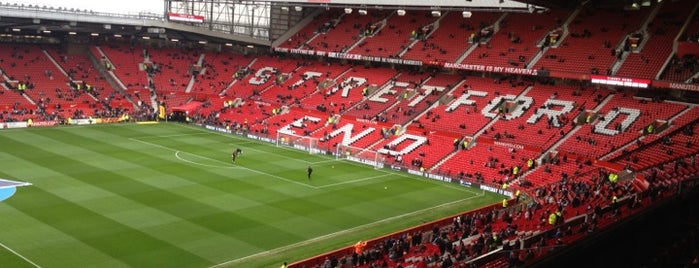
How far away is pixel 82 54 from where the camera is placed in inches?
3039

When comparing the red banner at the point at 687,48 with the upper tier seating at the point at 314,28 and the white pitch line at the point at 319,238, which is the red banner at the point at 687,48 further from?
the upper tier seating at the point at 314,28

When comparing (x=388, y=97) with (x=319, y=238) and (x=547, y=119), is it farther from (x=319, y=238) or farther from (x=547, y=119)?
(x=319, y=238)

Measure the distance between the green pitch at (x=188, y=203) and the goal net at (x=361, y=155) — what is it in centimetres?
132

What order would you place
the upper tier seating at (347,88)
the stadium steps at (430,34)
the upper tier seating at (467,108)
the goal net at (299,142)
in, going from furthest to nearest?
the stadium steps at (430,34)
the upper tier seating at (347,88)
the goal net at (299,142)
the upper tier seating at (467,108)

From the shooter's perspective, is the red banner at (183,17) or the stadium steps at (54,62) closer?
the red banner at (183,17)

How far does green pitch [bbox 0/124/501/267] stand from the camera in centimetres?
2862

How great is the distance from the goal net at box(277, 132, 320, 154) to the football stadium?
24 centimetres

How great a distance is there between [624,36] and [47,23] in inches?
2191

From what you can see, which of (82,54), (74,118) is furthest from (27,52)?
(74,118)

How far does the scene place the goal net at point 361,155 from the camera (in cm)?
5225

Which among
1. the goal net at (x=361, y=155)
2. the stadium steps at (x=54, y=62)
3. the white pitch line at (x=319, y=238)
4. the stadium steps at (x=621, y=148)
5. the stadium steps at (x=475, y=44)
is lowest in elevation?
the white pitch line at (x=319, y=238)

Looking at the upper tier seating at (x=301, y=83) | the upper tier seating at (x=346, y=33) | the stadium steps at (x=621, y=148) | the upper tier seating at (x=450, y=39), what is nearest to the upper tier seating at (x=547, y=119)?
the stadium steps at (x=621, y=148)

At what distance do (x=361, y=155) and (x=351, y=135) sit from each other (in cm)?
531

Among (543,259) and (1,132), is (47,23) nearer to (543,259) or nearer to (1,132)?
(1,132)
